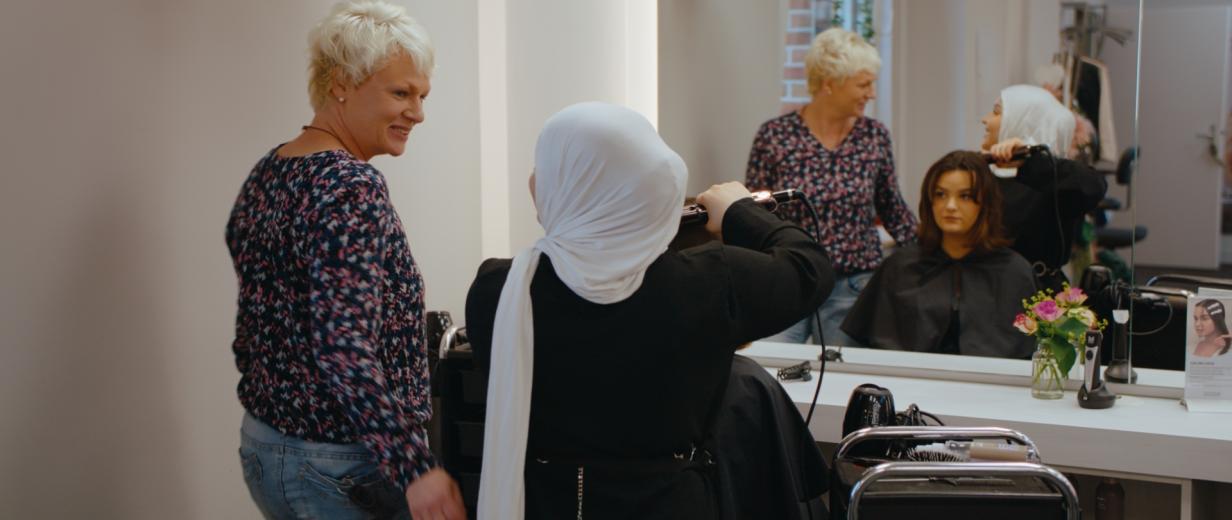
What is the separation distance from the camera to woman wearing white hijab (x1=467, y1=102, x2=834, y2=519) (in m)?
1.54

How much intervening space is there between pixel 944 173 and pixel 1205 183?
1.98 feet

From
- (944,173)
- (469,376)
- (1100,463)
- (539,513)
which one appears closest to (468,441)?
(469,376)

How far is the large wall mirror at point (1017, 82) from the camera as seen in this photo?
2648mm

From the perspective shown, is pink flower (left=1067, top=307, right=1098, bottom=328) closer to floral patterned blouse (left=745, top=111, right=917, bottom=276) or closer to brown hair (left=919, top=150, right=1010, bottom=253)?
brown hair (left=919, top=150, right=1010, bottom=253)

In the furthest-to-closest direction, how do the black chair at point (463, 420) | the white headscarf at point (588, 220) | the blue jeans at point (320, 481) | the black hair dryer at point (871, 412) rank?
the black hair dryer at point (871, 412)
the black chair at point (463, 420)
the blue jeans at point (320, 481)
the white headscarf at point (588, 220)

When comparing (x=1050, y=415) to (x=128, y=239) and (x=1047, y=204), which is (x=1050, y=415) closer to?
(x=1047, y=204)

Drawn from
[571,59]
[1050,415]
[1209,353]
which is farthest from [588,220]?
[571,59]

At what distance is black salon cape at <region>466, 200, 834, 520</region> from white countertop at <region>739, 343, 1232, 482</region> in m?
1.02

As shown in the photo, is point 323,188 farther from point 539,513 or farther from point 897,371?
point 897,371

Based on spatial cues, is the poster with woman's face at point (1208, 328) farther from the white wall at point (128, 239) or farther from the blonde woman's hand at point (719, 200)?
the white wall at point (128, 239)

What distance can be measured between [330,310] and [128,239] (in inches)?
26.4

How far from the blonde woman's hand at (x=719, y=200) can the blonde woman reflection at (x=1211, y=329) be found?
1.23 m

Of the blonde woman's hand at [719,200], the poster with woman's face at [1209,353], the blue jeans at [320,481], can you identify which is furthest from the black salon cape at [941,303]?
the blue jeans at [320,481]

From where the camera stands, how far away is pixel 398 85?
1.99 meters
